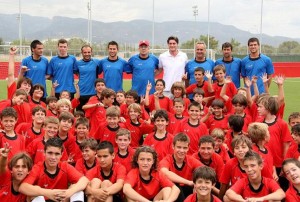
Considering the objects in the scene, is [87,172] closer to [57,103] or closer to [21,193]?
[21,193]

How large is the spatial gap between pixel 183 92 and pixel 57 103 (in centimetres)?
228

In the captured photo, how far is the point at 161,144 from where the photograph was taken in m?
6.04

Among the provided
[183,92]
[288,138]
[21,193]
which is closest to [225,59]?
[183,92]

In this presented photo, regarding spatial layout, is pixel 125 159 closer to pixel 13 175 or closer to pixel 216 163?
pixel 216 163

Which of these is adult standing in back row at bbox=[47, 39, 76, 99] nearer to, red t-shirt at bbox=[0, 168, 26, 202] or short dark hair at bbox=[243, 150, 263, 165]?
red t-shirt at bbox=[0, 168, 26, 202]

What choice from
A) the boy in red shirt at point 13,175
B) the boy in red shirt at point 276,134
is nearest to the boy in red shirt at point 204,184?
the boy in red shirt at point 276,134

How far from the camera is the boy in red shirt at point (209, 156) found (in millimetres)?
5484

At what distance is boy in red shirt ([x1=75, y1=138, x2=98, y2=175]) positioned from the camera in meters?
5.49

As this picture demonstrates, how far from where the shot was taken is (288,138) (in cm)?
603

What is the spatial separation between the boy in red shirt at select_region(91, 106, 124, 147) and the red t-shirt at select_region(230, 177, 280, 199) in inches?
87.7

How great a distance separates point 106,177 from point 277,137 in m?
2.55

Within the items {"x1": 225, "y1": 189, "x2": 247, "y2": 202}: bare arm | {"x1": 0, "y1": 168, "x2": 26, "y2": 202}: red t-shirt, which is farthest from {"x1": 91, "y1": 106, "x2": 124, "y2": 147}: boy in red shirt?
{"x1": 225, "y1": 189, "x2": 247, "y2": 202}: bare arm

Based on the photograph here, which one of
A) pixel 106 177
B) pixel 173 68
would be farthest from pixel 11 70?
pixel 106 177

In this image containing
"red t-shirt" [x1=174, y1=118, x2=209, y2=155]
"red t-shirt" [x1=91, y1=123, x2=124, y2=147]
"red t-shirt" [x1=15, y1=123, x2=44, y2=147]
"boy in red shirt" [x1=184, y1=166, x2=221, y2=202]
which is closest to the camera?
"boy in red shirt" [x1=184, y1=166, x2=221, y2=202]
